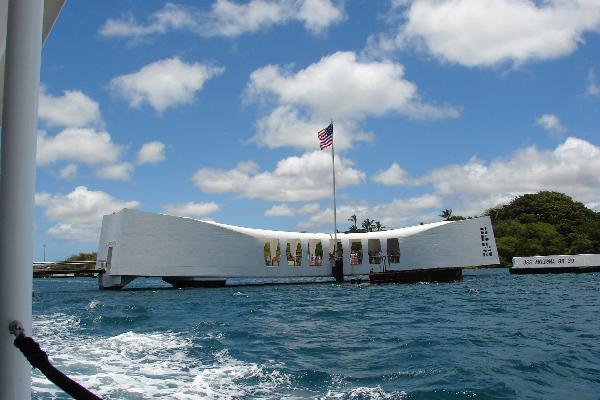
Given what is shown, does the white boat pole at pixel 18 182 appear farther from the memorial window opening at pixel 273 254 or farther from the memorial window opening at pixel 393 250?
the memorial window opening at pixel 393 250

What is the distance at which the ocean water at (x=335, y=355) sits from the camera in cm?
657

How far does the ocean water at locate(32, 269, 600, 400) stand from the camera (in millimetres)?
6574

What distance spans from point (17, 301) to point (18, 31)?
2.56 ft

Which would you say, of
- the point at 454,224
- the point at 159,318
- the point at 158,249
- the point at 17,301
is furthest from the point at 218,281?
the point at 17,301

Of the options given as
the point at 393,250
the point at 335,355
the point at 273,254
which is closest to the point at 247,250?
the point at 273,254

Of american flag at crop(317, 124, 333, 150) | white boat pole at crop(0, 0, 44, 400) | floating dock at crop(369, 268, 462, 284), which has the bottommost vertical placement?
floating dock at crop(369, 268, 462, 284)

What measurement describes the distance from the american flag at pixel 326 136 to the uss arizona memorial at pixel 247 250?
8.17 m

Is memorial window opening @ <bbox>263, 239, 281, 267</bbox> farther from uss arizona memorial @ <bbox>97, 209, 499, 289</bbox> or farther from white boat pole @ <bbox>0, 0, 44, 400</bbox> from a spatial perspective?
white boat pole @ <bbox>0, 0, 44, 400</bbox>

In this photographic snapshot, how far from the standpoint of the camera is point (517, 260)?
50562 millimetres

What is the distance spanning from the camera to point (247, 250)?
3722 cm

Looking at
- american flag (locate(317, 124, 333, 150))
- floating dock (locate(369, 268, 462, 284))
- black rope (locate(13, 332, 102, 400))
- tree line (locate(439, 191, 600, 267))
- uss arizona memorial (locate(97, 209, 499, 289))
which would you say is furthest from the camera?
tree line (locate(439, 191, 600, 267))

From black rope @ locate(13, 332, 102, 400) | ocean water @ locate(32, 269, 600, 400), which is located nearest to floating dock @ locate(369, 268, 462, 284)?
ocean water @ locate(32, 269, 600, 400)

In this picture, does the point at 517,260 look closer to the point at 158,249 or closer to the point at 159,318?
the point at 158,249

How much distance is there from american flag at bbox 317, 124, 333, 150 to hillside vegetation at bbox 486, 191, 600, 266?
1812 inches
